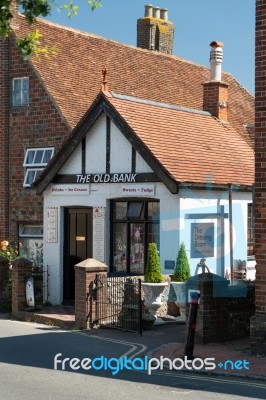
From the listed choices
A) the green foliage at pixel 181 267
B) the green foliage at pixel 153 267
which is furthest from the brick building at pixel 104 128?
the green foliage at pixel 153 267

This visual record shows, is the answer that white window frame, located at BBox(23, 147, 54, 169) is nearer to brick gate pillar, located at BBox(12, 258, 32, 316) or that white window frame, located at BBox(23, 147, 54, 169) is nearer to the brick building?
the brick building

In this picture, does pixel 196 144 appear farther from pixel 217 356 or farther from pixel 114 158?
pixel 217 356

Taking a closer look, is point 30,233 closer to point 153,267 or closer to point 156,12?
point 153,267

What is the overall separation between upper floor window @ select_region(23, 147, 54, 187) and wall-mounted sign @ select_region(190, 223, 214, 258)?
6503 mm

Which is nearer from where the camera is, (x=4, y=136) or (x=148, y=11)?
(x=4, y=136)

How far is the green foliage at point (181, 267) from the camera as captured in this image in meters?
18.1

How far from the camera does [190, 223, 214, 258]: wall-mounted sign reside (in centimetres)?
1917

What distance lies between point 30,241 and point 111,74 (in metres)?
6.30

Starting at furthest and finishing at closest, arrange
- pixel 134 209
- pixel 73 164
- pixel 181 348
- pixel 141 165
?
pixel 73 164
pixel 134 209
pixel 141 165
pixel 181 348

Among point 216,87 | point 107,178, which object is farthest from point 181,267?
point 216,87

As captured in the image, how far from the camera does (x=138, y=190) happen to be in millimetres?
19094

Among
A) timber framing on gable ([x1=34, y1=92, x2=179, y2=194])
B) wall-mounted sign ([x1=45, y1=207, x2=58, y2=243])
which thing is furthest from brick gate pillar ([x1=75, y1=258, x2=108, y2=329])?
wall-mounted sign ([x1=45, y1=207, x2=58, y2=243])

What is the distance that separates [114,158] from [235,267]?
450 centimetres

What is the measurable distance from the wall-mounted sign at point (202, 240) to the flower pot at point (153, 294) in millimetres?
2126
